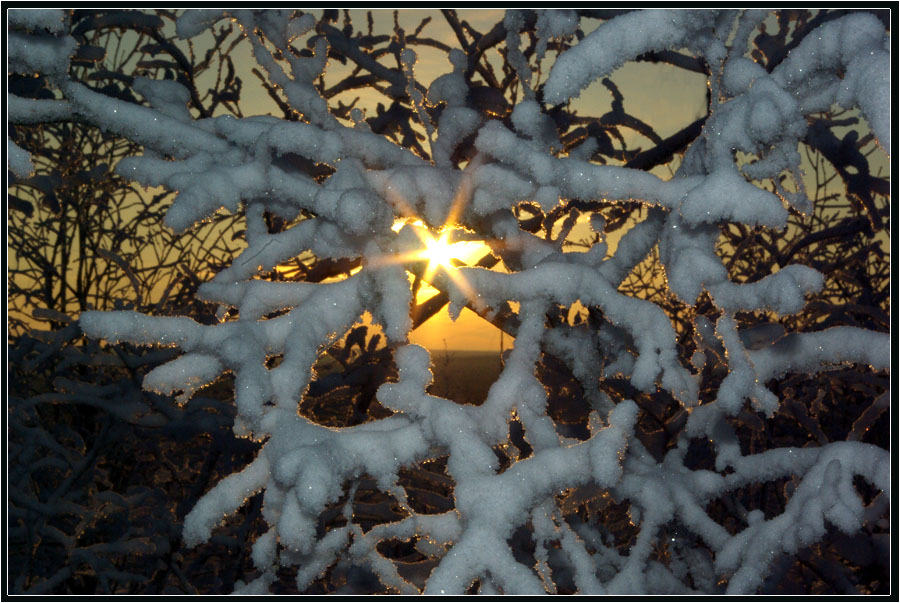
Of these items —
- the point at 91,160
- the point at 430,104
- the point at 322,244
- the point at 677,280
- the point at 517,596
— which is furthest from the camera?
the point at 91,160

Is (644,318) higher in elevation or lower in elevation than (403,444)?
higher

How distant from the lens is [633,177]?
161 cm

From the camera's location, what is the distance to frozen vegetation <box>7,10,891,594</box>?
1401 mm

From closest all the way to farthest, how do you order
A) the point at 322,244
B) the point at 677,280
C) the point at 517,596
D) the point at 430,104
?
the point at 517,596
the point at 677,280
the point at 322,244
the point at 430,104

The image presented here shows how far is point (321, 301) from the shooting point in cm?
163

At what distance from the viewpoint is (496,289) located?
165 centimetres

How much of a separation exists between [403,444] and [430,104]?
1106mm

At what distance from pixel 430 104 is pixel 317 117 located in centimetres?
41

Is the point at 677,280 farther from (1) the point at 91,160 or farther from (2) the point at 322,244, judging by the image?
(1) the point at 91,160

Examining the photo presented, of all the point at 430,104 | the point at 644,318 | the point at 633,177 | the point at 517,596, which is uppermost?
the point at 430,104

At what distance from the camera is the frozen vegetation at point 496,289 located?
1401 mm

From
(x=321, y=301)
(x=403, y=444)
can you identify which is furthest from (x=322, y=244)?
(x=403, y=444)

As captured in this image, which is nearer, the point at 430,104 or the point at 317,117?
the point at 317,117

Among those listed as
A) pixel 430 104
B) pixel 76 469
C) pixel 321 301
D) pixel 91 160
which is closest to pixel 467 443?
pixel 321 301
